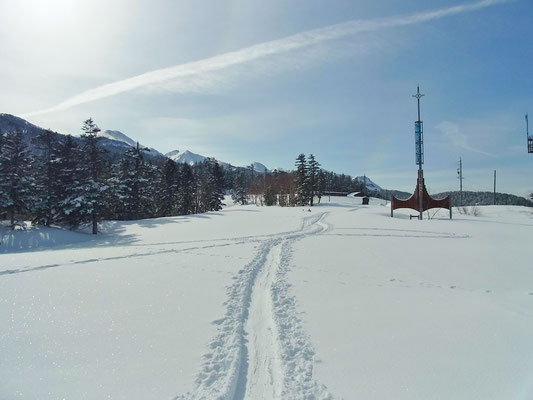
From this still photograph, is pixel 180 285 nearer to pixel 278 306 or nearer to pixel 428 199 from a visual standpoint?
pixel 278 306

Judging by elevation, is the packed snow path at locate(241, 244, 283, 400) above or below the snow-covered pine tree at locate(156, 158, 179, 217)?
below

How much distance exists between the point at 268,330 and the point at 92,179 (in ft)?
83.8

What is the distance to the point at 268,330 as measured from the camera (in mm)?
4934

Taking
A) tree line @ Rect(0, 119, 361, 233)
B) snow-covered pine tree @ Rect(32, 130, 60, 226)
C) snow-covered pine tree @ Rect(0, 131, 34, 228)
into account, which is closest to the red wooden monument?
tree line @ Rect(0, 119, 361, 233)

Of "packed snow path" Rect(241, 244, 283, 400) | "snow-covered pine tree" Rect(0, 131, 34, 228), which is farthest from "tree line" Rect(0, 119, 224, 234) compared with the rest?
"packed snow path" Rect(241, 244, 283, 400)

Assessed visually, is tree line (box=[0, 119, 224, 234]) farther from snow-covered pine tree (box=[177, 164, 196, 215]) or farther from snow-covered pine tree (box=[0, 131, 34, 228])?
snow-covered pine tree (box=[177, 164, 196, 215])

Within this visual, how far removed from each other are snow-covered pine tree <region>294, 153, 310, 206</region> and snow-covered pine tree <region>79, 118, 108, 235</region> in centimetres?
3155

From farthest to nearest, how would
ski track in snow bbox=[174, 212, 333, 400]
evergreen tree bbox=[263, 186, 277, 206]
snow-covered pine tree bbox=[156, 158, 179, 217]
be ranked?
evergreen tree bbox=[263, 186, 277, 206] → snow-covered pine tree bbox=[156, 158, 179, 217] → ski track in snow bbox=[174, 212, 333, 400]

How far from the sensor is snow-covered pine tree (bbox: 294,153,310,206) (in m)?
52.2

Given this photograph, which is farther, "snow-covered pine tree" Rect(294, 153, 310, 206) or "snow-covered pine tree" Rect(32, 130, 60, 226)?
"snow-covered pine tree" Rect(294, 153, 310, 206)

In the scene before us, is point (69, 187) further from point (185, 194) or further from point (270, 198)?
point (270, 198)

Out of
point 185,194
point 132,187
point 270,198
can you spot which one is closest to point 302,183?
point 270,198

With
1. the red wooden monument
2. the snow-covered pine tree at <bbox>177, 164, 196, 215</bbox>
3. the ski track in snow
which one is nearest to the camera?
the ski track in snow

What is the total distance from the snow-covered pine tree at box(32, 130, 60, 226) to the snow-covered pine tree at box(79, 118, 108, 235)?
2229 millimetres
